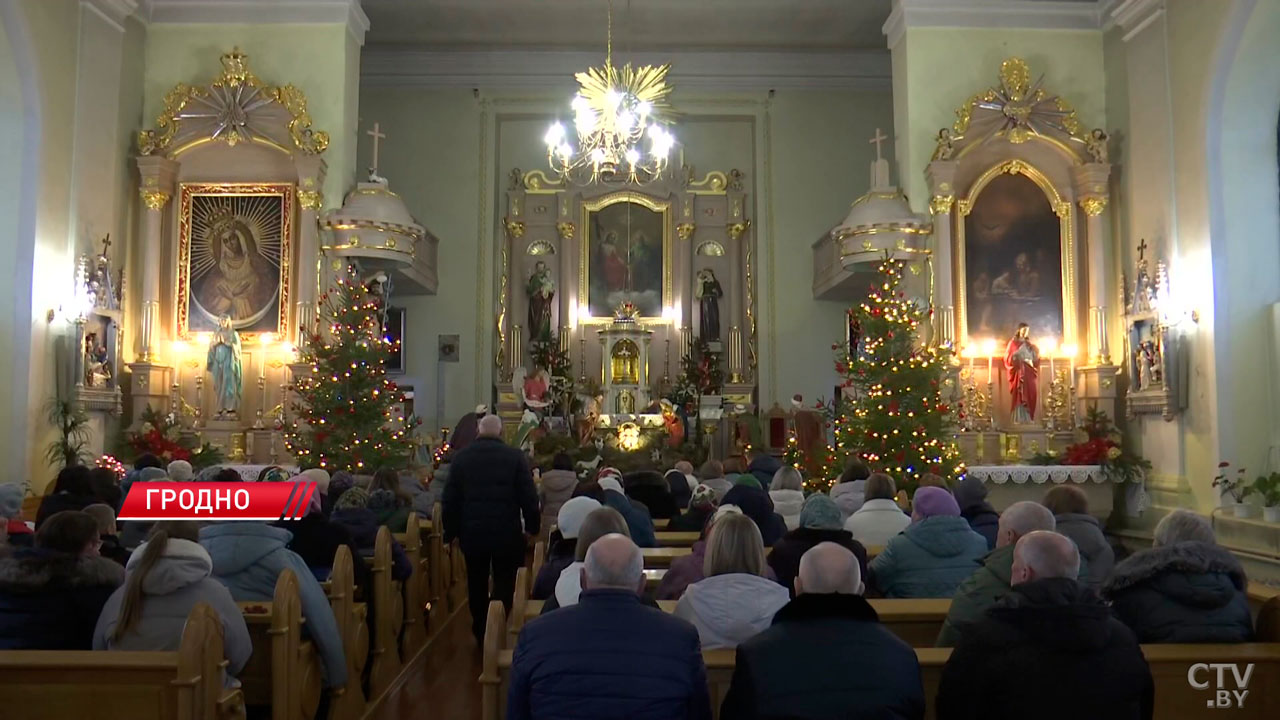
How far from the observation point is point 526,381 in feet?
53.5

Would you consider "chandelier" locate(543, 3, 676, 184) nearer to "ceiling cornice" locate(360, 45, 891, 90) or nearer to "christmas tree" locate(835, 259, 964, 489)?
"christmas tree" locate(835, 259, 964, 489)

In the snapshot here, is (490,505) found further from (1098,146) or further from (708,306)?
(708,306)

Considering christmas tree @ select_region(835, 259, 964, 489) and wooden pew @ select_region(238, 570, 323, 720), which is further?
christmas tree @ select_region(835, 259, 964, 489)

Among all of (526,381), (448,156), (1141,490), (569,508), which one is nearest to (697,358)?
(526,381)

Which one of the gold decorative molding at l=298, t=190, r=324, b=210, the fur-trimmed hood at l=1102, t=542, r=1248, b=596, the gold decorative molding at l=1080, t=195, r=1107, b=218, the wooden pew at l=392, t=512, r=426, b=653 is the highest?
the gold decorative molding at l=298, t=190, r=324, b=210

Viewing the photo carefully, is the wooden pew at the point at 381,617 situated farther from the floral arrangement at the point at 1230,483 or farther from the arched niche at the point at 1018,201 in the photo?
the arched niche at the point at 1018,201

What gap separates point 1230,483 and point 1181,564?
8.42m

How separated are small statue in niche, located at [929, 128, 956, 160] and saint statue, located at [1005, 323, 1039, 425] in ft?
7.93

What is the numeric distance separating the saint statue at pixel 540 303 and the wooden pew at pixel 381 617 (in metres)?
12.0

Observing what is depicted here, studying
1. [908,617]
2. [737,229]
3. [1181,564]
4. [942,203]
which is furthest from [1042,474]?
[1181,564]

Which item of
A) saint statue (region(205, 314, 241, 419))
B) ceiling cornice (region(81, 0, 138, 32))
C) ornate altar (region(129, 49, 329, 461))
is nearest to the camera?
ceiling cornice (region(81, 0, 138, 32))

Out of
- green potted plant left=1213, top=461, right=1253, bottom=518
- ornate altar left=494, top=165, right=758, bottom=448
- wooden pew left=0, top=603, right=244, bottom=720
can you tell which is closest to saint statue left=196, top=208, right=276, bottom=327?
ornate altar left=494, top=165, right=758, bottom=448

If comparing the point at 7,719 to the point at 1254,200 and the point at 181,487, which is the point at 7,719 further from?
the point at 1254,200

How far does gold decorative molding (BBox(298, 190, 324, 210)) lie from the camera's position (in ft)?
45.8
